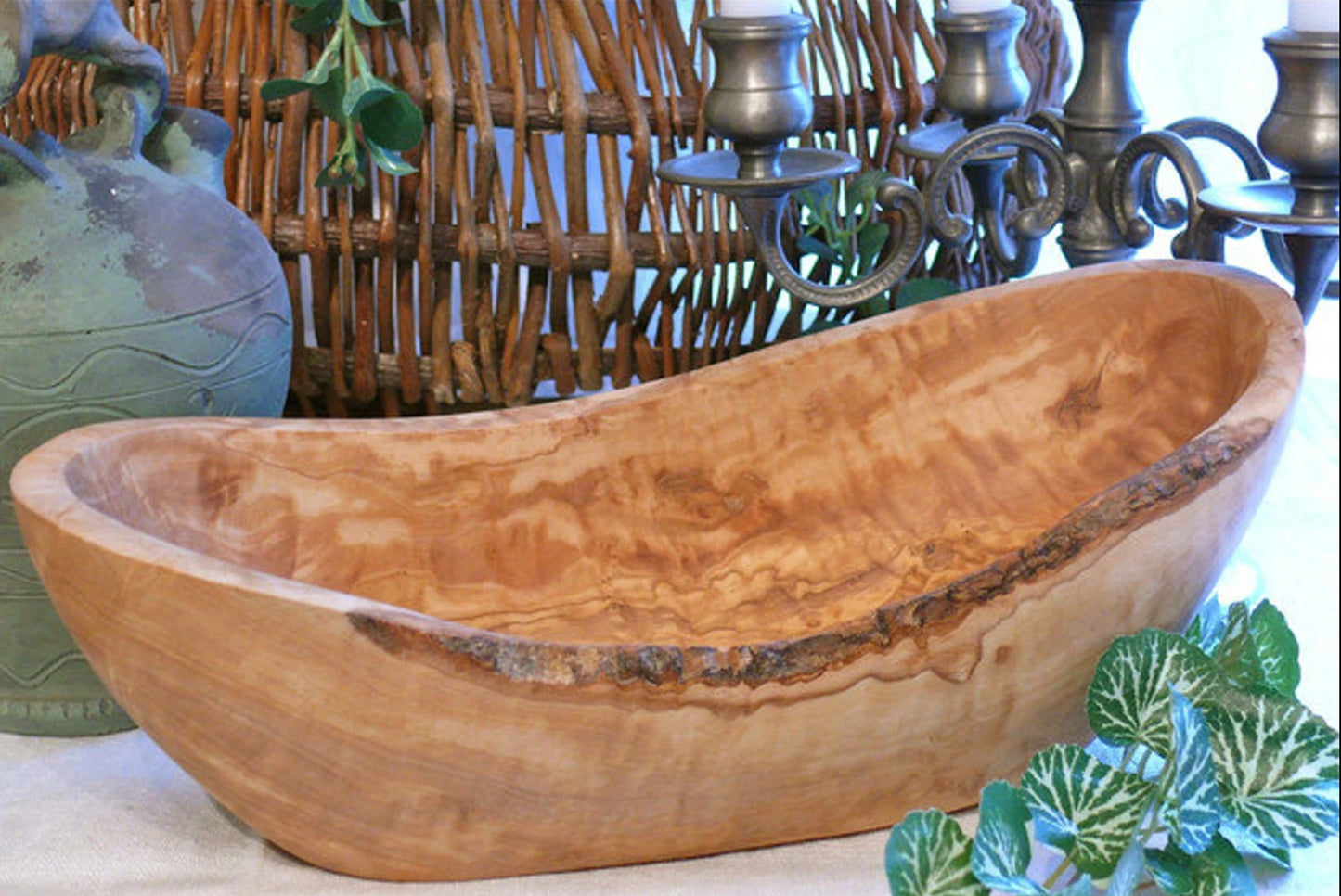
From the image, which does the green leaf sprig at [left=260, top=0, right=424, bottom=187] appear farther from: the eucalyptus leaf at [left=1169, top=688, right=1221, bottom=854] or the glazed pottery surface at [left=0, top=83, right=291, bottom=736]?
the eucalyptus leaf at [left=1169, top=688, right=1221, bottom=854]

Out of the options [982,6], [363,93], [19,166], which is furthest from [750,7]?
[19,166]

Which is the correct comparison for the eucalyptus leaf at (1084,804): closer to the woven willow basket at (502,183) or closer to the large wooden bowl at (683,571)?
the large wooden bowl at (683,571)

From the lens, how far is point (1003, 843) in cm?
68

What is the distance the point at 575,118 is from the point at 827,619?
0.35 meters

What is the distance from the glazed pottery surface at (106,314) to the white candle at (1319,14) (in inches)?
20.9

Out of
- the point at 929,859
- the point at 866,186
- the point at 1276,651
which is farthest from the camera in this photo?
the point at 866,186

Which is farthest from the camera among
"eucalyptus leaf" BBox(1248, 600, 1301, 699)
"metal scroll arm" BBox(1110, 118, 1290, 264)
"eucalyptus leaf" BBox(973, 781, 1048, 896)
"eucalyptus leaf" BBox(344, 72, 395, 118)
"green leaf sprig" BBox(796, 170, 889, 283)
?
"green leaf sprig" BBox(796, 170, 889, 283)

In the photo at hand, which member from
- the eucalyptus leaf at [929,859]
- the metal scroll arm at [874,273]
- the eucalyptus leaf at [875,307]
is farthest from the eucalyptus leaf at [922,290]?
the eucalyptus leaf at [929,859]

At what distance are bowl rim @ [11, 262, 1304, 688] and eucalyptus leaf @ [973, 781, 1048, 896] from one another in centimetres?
8

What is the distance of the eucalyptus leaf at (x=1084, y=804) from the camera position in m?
0.70

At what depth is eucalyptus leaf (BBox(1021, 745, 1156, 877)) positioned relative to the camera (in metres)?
0.70

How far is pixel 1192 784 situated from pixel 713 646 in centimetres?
20

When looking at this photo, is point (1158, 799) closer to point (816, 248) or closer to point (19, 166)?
Result: point (816, 248)

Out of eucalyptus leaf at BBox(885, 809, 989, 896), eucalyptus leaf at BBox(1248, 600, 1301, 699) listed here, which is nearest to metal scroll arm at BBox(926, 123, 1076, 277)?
eucalyptus leaf at BBox(1248, 600, 1301, 699)
